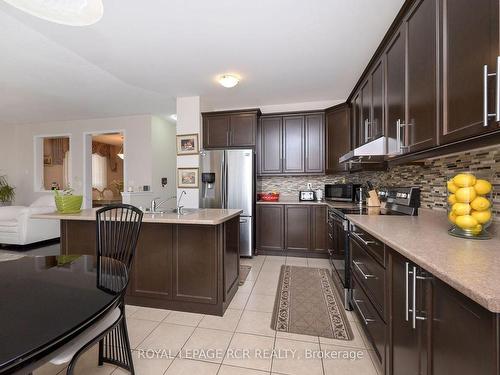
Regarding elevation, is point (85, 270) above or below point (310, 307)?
above

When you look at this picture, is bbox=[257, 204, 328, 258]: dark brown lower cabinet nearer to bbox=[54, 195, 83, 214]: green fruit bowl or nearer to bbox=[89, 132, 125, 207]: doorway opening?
bbox=[54, 195, 83, 214]: green fruit bowl

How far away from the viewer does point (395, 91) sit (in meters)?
1.97

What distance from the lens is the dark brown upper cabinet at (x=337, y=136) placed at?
11.8 feet

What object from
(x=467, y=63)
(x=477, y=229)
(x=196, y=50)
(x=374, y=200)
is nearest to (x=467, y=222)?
(x=477, y=229)

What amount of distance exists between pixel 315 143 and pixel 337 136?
357 mm

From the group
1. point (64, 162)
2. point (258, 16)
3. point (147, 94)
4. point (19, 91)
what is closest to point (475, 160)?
point (258, 16)

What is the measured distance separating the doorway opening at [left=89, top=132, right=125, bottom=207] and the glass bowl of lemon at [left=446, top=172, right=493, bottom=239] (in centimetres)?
837

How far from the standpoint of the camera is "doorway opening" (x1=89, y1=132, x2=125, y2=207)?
7.94m

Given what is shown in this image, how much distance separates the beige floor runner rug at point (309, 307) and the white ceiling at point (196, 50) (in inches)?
100

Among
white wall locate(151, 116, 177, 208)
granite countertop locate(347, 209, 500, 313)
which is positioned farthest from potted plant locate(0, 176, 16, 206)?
granite countertop locate(347, 209, 500, 313)

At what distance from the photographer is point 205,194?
152 inches

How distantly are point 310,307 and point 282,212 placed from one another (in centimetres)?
176

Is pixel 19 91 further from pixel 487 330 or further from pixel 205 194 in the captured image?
pixel 487 330

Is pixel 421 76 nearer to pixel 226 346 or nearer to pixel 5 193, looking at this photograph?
pixel 226 346
